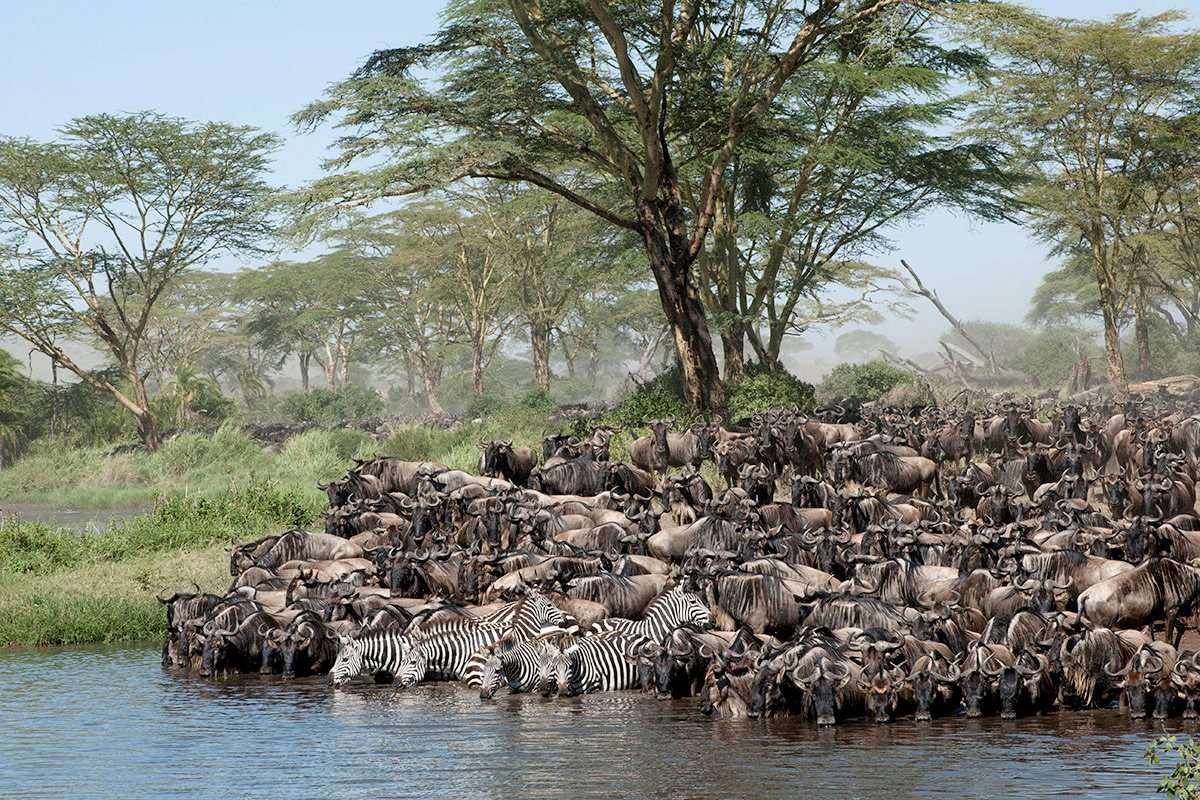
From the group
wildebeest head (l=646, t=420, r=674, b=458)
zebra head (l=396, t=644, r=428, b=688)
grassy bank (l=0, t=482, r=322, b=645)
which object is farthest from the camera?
wildebeest head (l=646, t=420, r=674, b=458)

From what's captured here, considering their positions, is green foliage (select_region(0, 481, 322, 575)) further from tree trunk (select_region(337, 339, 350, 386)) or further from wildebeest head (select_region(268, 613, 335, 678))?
tree trunk (select_region(337, 339, 350, 386))

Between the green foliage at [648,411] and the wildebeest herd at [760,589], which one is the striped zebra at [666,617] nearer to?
the wildebeest herd at [760,589]

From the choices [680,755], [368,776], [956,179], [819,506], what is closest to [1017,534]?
[819,506]

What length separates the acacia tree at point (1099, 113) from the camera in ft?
121

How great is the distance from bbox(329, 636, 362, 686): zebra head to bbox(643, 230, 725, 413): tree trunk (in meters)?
14.2

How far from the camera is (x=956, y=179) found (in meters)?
31.6

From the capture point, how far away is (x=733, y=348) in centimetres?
3131

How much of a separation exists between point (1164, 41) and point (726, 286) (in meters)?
13.0

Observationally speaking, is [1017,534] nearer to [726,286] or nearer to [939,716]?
[939,716]

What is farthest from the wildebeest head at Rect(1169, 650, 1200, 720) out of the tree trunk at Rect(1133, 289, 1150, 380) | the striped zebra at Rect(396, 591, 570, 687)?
the tree trunk at Rect(1133, 289, 1150, 380)

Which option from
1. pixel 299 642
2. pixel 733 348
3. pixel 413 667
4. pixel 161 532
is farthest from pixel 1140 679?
pixel 733 348

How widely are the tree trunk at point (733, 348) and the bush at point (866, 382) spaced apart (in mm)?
6890

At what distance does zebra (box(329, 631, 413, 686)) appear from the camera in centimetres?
1172

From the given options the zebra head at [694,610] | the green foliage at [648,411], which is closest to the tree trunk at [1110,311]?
the green foliage at [648,411]
